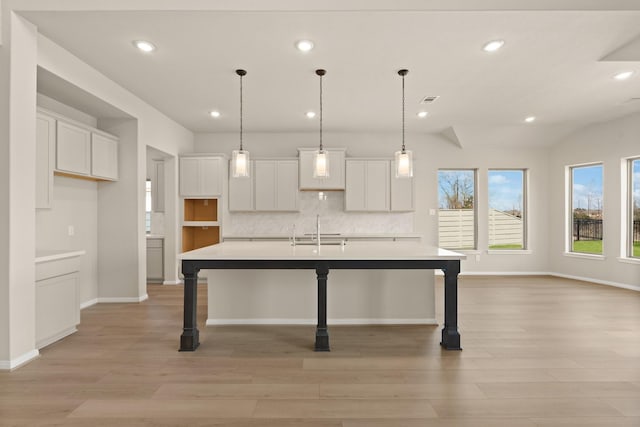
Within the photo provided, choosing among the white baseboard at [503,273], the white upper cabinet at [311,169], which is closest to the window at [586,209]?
the white baseboard at [503,273]

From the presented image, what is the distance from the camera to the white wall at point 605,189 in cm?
593

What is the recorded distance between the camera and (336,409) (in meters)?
2.23

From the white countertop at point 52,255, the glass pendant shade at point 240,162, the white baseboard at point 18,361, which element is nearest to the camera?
the white baseboard at point 18,361

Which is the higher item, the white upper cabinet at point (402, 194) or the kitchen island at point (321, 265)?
the white upper cabinet at point (402, 194)

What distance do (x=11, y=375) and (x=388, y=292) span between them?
323cm

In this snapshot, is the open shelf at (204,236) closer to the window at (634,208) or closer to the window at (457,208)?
the window at (457,208)

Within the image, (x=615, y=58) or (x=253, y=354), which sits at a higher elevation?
(x=615, y=58)

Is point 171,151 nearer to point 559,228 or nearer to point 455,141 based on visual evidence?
point 455,141

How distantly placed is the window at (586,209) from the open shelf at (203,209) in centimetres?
669

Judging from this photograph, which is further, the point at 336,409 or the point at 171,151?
the point at 171,151

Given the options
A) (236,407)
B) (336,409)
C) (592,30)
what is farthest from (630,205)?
(236,407)

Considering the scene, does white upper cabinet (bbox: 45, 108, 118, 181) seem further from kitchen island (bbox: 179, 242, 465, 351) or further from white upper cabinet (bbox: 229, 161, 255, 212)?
white upper cabinet (bbox: 229, 161, 255, 212)

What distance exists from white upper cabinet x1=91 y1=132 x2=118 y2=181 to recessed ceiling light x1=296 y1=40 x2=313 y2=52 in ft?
9.10

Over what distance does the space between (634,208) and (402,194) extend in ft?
12.0
